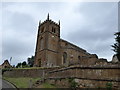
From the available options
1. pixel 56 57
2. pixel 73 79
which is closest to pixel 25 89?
pixel 73 79

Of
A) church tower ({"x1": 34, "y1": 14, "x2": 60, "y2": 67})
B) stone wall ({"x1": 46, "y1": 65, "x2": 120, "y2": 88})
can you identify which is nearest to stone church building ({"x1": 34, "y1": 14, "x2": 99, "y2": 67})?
church tower ({"x1": 34, "y1": 14, "x2": 60, "y2": 67})

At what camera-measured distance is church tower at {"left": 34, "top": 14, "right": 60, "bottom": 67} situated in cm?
4391

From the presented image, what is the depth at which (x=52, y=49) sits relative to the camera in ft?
152

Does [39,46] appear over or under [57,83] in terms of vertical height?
over

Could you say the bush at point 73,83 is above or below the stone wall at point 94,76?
below

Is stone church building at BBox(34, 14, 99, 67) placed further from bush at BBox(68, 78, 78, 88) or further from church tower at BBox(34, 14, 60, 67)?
bush at BBox(68, 78, 78, 88)

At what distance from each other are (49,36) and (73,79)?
109 feet

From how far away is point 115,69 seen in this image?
13.5 m

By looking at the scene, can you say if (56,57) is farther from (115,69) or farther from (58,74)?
(115,69)

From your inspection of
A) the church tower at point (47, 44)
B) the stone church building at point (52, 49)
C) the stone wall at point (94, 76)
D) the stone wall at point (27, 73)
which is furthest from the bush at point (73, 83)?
the stone church building at point (52, 49)

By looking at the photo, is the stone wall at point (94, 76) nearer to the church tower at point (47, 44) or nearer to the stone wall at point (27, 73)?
the stone wall at point (27, 73)

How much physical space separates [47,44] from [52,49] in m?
2.37

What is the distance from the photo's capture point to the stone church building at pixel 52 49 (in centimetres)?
4447

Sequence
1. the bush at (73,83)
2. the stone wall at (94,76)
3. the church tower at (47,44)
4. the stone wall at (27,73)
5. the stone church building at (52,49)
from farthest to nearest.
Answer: the stone church building at (52,49)
the church tower at (47,44)
the stone wall at (27,73)
the bush at (73,83)
the stone wall at (94,76)
